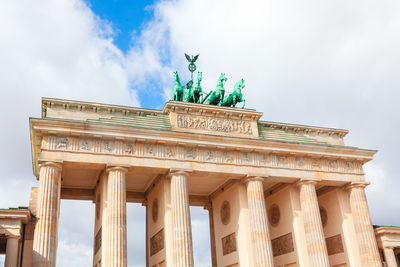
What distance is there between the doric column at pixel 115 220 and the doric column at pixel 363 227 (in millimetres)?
17377

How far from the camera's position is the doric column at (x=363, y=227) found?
29923mm

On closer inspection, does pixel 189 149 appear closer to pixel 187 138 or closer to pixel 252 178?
pixel 187 138

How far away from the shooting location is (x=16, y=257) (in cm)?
2142

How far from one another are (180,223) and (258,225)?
18.0 ft

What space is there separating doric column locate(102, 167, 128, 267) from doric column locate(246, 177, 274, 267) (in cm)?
865

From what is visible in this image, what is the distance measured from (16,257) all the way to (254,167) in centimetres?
1588

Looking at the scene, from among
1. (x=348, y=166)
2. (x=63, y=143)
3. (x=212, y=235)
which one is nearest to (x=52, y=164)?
(x=63, y=143)

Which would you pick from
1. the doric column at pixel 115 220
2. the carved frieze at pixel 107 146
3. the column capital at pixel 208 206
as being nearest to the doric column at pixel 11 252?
the doric column at pixel 115 220

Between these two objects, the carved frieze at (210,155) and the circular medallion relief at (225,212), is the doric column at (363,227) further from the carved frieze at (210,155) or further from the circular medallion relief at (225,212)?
the carved frieze at (210,155)

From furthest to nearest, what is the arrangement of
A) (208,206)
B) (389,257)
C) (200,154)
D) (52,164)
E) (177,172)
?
(208,206) → (389,257) → (200,154) → (177,172) → (52,164)

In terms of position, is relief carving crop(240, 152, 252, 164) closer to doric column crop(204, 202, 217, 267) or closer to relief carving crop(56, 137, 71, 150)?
doric column crop(204, 202, 217, 267)

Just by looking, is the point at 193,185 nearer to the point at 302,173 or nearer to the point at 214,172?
the point at 214,172

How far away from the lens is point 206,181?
32.0 m

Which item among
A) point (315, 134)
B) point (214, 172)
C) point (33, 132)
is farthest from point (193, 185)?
point (33, 132)
